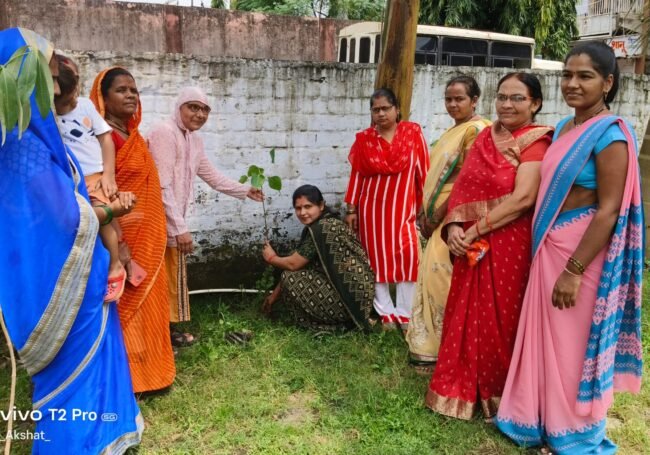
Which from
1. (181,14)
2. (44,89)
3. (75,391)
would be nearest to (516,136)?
(44,89)

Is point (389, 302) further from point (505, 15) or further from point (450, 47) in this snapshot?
point (505, 15)

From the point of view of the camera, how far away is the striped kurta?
396 cm

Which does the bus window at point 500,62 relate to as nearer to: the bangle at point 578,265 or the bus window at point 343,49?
the bus window at point 343,49

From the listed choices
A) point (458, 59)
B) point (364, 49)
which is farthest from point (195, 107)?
point (458, 59)

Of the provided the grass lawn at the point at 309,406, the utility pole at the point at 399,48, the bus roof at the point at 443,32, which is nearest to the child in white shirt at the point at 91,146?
the grass lawn at the point at 309,406

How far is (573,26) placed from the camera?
1609 cm

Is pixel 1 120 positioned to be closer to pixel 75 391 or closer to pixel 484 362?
pixel 75 391

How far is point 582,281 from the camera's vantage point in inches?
97.7

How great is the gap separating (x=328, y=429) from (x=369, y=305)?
1220 millimetres

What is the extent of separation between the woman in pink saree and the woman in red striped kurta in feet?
4.63

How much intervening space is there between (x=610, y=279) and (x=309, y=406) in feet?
5.33

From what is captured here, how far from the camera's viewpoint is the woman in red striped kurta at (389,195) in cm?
391

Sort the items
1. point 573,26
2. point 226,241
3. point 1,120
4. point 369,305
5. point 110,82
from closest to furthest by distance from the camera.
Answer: point 1,120, point 110,82, point 369,305, point 226,241, point 573,26

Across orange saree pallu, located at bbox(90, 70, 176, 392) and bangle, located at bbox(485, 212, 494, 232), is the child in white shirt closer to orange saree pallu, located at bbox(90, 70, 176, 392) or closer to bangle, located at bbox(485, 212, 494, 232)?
orange saree pallu, located at bbox(90, 70, 176, 392)
